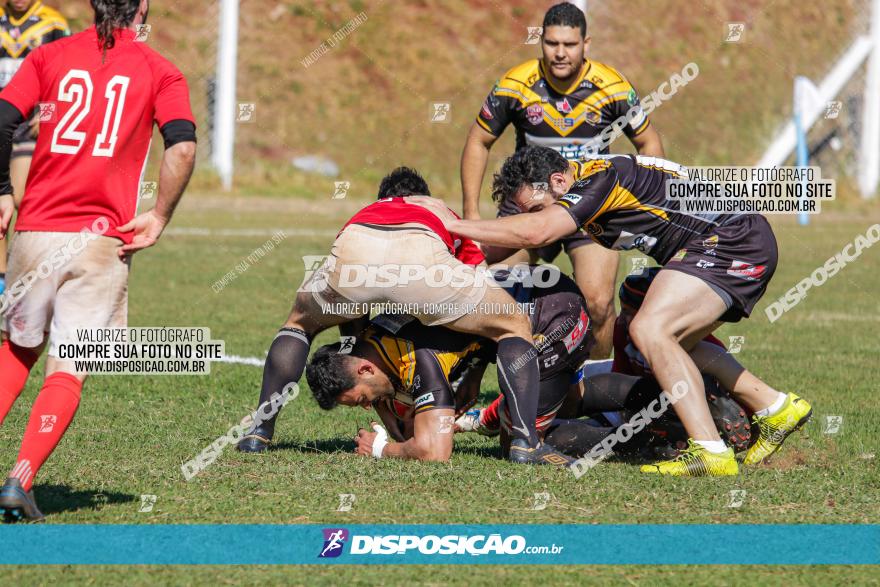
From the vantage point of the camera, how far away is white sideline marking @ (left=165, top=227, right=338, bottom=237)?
18953mm

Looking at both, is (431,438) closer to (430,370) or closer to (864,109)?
(430,370)

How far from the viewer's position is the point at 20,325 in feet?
17.3

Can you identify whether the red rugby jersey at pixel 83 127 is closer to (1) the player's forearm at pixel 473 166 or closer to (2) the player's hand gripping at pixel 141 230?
(2) the player's hand gripping at pixel 141 230

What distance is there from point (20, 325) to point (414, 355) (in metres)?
2.30

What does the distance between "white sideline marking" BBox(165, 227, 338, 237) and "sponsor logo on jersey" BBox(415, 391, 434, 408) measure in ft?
40.7

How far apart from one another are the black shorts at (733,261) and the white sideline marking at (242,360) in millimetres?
4057

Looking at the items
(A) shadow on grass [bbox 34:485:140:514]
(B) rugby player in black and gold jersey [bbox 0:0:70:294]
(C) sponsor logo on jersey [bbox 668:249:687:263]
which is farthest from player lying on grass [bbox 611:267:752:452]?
(B) rugby player in black and gold jersey [bbox 0:0:70:294]

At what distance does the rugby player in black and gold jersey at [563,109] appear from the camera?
901cm

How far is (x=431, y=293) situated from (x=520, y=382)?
27.6 inches

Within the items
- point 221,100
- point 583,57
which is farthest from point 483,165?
point 221,100

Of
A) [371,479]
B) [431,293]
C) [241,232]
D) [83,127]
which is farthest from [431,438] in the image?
[241,232]

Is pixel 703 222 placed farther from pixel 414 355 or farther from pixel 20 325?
pixel 20 325

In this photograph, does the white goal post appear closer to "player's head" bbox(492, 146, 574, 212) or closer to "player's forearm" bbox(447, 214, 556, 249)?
"player's head" bbox(492, 146, 574, 212)

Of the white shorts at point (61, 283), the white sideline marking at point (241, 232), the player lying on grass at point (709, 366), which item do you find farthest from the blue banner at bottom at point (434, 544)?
the white sideline marking at point (241, 232)
